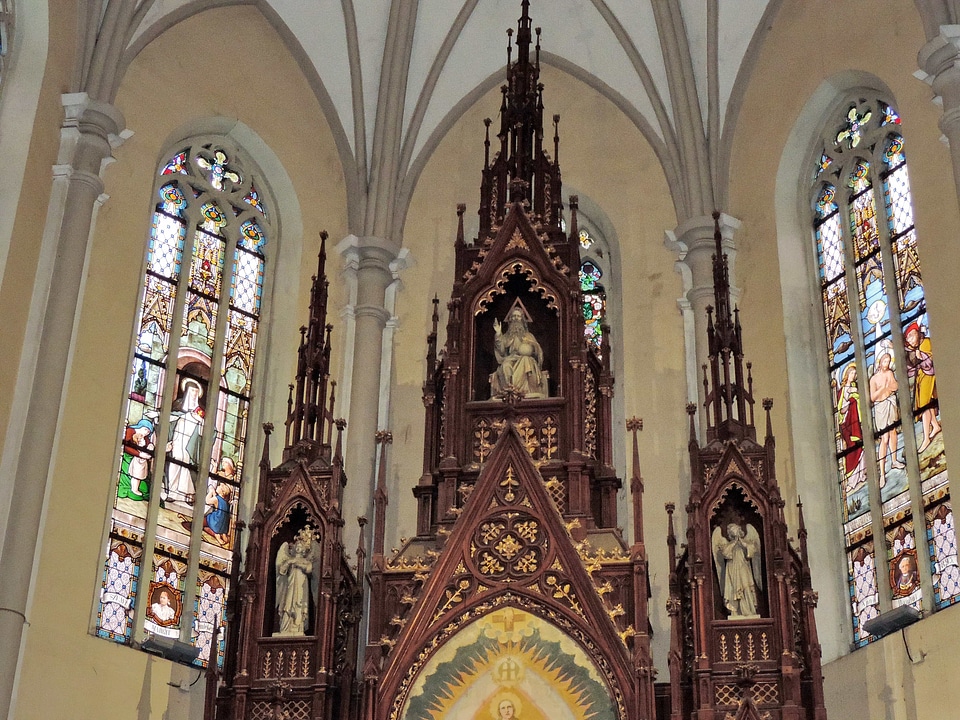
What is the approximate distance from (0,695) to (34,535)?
4.67ft

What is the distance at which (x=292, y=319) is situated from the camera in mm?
16312

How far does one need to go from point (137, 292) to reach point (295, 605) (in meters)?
4.12

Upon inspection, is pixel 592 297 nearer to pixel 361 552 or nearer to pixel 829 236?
pixel 829 236

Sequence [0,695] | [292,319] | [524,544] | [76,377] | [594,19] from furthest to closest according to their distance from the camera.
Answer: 1. [594,19]
2. [292,319]
3. [76,377]
4. [524,544]
5. [0,695]

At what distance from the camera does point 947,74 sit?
13.6 metres

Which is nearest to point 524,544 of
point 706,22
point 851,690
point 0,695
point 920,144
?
point 851,690

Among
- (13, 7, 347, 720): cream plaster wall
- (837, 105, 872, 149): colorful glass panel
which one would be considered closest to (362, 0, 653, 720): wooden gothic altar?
(13, 7, 347, 720): cream plaster wall

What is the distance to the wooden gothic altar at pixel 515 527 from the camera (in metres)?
12.1

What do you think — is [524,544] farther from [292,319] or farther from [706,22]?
[706,22]

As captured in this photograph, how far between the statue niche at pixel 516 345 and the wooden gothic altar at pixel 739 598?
1677mm

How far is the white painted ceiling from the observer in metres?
16.7

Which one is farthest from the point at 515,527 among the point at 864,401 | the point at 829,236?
the point at 829,236

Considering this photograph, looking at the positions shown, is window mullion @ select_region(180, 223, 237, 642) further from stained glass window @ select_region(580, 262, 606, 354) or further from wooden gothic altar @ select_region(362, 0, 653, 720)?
stained glass window @ select_region(580, 262, 606, 354)

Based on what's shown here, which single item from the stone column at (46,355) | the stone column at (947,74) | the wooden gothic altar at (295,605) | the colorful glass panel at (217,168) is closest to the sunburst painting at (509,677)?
the wooden gothic altar at (295,605)
